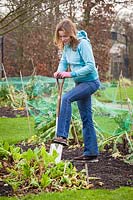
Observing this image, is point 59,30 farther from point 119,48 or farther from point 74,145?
point 119,48

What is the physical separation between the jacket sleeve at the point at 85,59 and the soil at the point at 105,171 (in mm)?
1097

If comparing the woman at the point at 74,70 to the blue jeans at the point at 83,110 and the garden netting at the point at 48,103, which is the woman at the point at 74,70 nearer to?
the blue jeans at the point at 83,110

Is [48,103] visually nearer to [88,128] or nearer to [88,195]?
[88,128]

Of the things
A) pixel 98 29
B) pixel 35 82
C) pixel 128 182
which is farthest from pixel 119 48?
pixel 128 182

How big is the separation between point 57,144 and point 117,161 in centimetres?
→ 89

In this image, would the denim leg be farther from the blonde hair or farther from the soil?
the blonde hair

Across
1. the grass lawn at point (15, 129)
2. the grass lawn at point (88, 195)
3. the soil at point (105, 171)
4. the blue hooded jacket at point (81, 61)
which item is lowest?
the grass lawn at point (15, 129)

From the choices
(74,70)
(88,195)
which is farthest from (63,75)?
(88,195)

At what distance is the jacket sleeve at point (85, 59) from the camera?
4.98 meters

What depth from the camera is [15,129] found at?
8.91 metres

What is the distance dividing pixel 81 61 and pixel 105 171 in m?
1.28

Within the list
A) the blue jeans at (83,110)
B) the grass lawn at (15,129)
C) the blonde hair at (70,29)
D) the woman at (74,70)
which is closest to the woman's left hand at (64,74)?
the woman at (74,70)

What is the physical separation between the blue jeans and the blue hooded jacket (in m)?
0.10

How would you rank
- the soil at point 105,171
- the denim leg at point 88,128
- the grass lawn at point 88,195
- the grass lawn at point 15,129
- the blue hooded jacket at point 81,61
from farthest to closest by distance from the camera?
the grass lawn at point 15,129 < the denim leg at point 88,128 < the blue hooded jacket at point 81,61 < the soil at point 105,171 < the grass lawn at point 88,195
